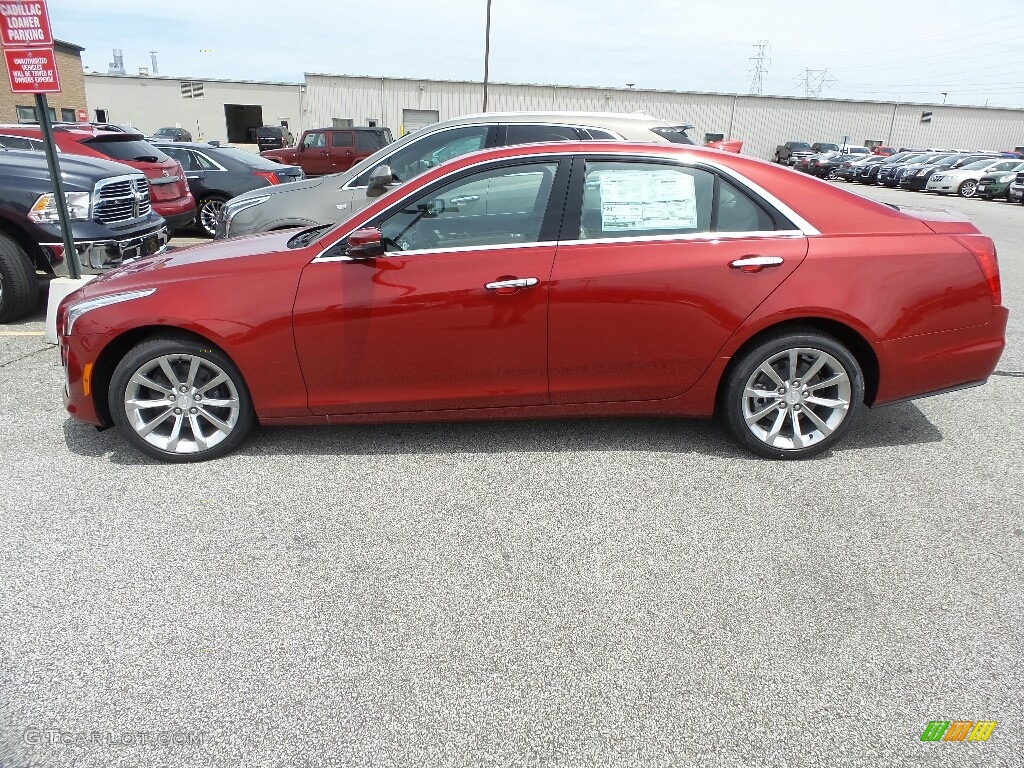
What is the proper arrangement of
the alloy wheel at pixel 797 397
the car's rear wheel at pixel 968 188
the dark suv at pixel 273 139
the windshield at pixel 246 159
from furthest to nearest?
the dark suv at pixel 273 139 → the car's rear wheel at pixel 968 188 → the windshield at pixel 246 159 → the alloy wheel at pixel 797 397

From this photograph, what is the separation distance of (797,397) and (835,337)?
383 millimetres

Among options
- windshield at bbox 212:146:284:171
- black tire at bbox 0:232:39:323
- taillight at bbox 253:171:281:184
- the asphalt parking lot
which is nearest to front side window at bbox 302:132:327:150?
windshield at bbox 212:146:284:171

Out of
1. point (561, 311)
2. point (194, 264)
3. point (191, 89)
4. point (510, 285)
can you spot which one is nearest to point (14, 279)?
point (194, 264)

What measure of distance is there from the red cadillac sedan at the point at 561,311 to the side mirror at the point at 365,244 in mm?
11

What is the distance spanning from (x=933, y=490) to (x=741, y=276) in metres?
1.44

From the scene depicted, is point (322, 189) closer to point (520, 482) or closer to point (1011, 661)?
point (520, 482)

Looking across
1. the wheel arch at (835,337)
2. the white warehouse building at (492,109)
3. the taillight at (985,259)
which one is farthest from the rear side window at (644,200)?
the white warehouse building at (492,109)

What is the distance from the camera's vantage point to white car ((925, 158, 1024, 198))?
2633 centimetres

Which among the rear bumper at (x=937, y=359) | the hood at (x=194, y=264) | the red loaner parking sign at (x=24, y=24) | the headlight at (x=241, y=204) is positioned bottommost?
the rear bumper at (x=937, y=359)

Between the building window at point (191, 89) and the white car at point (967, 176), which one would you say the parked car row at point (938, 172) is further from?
the building window at point (191, 89)

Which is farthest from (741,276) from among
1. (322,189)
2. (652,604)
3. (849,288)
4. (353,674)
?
(322,189)

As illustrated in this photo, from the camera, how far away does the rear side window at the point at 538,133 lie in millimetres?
7105

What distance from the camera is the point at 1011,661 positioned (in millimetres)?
2469

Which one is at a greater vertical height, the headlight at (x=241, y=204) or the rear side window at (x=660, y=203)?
the rear side window at (x=660, y=203)
